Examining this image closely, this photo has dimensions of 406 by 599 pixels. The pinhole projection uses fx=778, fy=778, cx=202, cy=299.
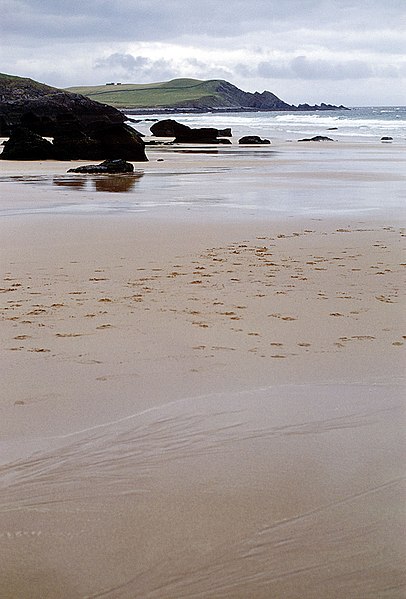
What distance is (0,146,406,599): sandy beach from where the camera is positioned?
2367 millimetres

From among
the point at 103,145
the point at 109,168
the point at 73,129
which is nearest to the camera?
the point at 109,168

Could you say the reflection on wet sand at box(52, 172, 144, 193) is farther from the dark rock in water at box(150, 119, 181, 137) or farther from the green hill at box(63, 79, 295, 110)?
the green hill at box(63, 79, 295, 110)

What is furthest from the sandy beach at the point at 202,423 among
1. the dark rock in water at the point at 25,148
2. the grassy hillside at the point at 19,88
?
the grassy hillside at the point at 19,88

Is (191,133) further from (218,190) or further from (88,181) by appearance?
(218,190)

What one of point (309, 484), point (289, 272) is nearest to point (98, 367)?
point (309, 484)

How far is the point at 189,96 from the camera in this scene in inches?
6644

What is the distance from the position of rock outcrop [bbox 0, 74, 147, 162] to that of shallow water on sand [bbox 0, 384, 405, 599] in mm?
20236

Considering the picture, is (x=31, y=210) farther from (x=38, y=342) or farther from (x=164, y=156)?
(x=164, y=156)

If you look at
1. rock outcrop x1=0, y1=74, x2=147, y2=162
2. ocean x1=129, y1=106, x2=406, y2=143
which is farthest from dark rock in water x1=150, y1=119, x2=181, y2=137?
ocean x1=129, y1=106, x2=406, y2=143

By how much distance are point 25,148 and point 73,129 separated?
80.3 inches

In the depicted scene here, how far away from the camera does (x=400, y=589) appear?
2.25m

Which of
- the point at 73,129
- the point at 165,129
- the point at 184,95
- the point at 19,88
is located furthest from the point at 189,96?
the point at 73,129

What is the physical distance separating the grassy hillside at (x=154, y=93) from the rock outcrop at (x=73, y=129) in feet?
258

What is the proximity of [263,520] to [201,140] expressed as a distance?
38297 mm
